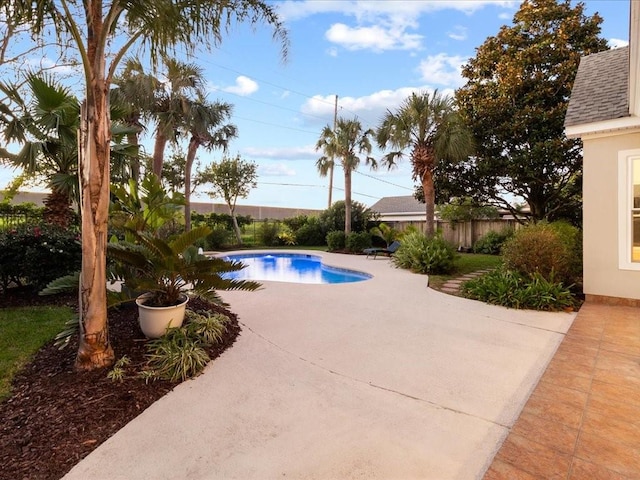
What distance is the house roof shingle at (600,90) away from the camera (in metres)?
6.49

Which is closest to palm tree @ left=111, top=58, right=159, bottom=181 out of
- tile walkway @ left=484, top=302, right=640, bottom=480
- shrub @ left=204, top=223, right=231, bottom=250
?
shrub @ left=204, top=223, right=231, bottom=250

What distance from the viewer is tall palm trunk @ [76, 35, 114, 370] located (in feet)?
10.6

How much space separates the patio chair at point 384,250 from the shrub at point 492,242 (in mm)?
4403

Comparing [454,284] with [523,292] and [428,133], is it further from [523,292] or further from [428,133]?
[428,133]

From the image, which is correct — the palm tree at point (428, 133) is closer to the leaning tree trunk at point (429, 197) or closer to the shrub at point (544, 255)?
the leaning tree trunk at point (429, 197)

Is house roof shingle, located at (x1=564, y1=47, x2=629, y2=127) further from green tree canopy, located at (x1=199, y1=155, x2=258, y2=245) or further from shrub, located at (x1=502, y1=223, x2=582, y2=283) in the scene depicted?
green tree canopy, located at (x1=199, y1=155, x2=258, y2=245)

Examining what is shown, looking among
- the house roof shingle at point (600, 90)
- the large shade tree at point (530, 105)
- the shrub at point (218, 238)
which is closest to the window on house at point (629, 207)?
the house roof shingle at point (600, 90)

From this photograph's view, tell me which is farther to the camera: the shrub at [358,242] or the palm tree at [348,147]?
the palm tree at [348,147]

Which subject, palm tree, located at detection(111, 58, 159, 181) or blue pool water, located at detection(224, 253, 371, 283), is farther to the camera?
palm tree, located at detection(111, 58, 159, 181)

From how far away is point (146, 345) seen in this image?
4.04 metres

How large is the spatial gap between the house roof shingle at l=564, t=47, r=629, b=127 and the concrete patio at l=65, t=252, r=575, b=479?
12.8 ft

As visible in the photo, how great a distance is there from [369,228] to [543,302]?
1327 centimetres

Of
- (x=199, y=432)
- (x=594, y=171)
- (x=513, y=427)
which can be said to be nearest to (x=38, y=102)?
(x=199, y=432)

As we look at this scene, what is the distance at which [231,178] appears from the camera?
1906 centimetres
